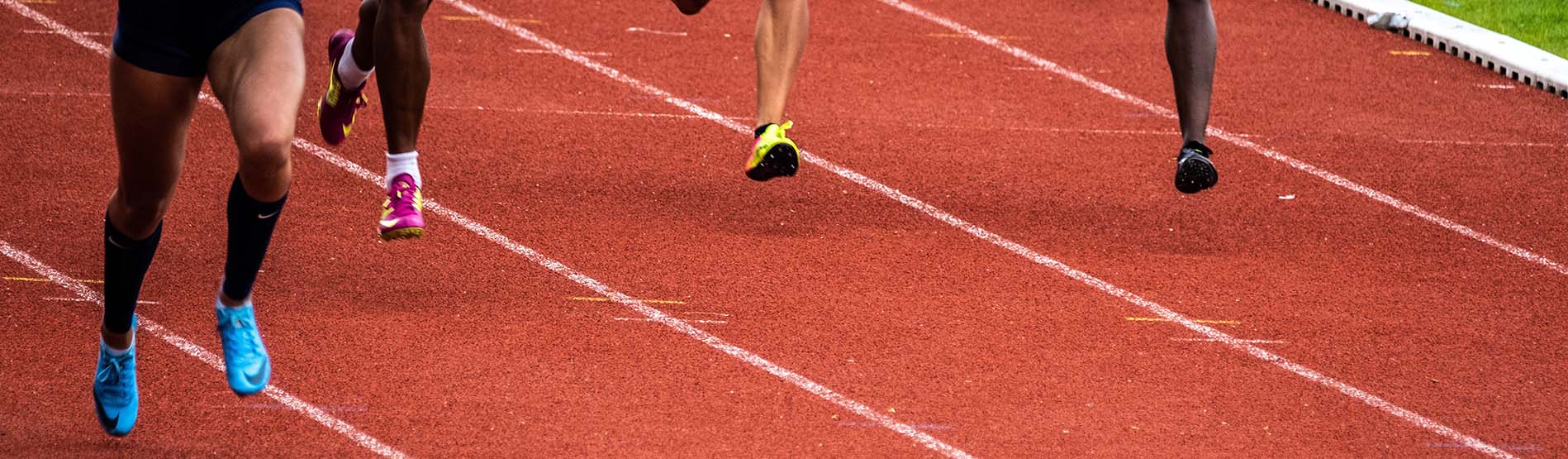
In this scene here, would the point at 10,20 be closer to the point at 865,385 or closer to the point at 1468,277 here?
the point at 865,385

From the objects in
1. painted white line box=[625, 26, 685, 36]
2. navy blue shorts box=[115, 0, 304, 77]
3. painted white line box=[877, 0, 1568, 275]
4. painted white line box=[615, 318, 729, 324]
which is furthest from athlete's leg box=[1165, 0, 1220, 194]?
painted white line box=[625, 26, 685, 36]

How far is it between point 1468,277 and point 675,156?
282 centimetres

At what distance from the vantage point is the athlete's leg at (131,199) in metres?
3.95

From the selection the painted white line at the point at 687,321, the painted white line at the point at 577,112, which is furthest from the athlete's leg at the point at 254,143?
the painted white line at the point at 577,112

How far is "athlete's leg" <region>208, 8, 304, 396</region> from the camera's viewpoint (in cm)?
378

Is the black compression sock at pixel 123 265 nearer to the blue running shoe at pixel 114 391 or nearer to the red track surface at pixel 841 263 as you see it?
the blue running shoe at pixel 114 391

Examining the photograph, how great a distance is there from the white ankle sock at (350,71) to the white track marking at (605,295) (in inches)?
32.9

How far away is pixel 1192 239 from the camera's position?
6441mm

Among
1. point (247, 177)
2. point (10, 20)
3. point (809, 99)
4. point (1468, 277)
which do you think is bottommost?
point (10, 20)

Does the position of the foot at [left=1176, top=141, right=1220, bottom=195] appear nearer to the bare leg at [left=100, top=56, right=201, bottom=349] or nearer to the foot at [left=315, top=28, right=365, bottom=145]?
the foot at [left=315, top=28, right=365, bottom=145]

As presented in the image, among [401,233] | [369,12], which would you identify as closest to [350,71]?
[369,12]

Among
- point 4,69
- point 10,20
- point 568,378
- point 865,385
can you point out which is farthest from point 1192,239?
point 10,20

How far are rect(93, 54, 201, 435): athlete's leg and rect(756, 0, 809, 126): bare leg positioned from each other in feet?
6.02

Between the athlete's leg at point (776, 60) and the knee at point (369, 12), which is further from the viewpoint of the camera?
the athlete's leg at point (776, 60)
